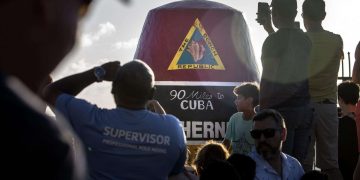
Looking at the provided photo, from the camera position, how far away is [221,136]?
29.0ft

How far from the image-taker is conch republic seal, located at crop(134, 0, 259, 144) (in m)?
8.88

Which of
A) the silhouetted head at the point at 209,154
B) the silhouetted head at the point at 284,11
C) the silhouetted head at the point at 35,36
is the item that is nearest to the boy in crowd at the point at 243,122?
the silhouetted head at the point at 209,154

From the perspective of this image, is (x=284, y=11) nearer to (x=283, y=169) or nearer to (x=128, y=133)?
(x=283, y=169)

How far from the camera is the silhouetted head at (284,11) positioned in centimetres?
482

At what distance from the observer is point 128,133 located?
10.7 ft

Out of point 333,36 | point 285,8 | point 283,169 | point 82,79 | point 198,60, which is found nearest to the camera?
point 82,79

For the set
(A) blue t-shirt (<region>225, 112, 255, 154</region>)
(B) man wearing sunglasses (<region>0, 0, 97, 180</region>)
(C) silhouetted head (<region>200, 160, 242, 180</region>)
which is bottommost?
(A) blue t-shirt (<region>225, 112, 255, 154</region>)

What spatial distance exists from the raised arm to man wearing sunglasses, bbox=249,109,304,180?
135 cm

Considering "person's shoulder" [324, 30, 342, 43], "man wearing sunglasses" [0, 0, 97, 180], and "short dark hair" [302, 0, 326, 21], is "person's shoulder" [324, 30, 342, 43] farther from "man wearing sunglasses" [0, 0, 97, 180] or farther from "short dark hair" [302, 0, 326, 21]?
"man wearing sunglasses" [0, 0, 97, 180]

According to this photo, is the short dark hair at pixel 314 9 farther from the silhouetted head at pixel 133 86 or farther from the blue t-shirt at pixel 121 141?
the blue t-shirt at pixel 121 141

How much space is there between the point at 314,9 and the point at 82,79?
2292 mm

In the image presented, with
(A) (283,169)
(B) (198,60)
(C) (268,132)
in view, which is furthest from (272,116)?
(B) (198,60)

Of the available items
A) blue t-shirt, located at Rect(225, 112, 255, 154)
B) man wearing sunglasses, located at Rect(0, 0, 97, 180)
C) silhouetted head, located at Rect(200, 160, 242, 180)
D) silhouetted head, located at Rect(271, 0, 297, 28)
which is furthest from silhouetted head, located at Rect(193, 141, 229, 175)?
man wearing sunglasses, located at Rect(0, 0, 97, 180)

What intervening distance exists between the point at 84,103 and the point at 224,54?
20.0ft
